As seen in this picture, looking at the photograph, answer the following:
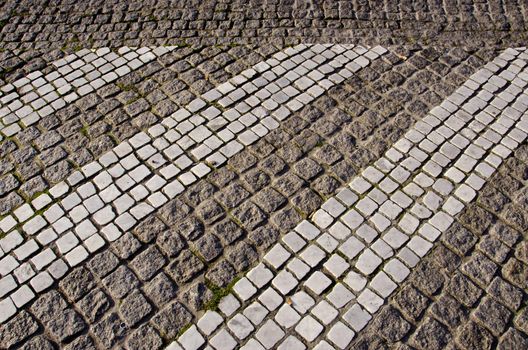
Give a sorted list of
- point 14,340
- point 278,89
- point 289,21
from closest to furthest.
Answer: point 14,340
point 278,89
point 289,21

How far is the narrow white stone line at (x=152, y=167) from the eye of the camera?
498cm

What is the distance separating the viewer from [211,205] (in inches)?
211

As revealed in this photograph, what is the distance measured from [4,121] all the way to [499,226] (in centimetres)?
548

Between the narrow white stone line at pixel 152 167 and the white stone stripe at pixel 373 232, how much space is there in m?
1.29

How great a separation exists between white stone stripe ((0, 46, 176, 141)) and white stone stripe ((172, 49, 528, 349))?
3.33 m

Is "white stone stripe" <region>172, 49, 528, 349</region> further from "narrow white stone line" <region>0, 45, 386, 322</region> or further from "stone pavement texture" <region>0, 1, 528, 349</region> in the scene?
"narrow white stone line" <region>0, 45, 386, 322</region>

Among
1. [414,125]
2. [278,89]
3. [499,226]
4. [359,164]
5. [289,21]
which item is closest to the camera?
[499,226]

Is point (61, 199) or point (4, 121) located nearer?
point (61, 199)

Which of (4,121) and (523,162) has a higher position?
(4,121)

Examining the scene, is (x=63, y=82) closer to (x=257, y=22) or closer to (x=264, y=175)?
(x=257, y=22)

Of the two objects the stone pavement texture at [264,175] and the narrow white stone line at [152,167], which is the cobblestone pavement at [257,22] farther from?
the narrow white stone line at [152,167]

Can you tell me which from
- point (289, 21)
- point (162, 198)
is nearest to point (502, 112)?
point (289, 21)

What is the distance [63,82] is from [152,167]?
6.69ft

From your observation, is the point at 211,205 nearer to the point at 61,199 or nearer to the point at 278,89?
the point at 61,199
